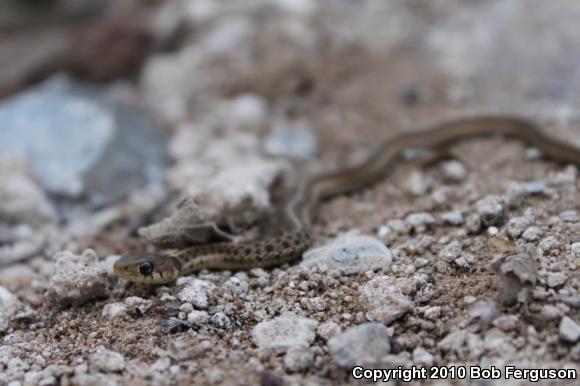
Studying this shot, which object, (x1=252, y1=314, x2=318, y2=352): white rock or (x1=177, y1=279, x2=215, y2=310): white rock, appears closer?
(x1=252, y1=314, x2=318, y2=352): white rock

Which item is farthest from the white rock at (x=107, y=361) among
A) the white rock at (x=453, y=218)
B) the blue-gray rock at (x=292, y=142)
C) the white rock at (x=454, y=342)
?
the blue-gray rock at (x=292, y=142)

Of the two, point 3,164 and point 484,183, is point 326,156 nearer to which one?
point 484,183

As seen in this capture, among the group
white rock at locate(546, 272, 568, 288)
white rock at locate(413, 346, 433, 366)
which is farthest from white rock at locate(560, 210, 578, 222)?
white rock at locate(413, 346, 433, 366)

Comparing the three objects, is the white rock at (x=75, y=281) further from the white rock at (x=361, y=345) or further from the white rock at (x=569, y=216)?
the white rock at (x=569, y=216)

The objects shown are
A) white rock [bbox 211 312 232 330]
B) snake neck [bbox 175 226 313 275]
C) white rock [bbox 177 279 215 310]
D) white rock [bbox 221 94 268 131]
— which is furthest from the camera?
white rock [bbox 221 94 268 131]

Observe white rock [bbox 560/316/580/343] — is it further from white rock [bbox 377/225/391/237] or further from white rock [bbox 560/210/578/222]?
white rock [bbox 377/225/391/237]

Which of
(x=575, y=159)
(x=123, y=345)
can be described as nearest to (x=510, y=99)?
(x=575, y=159)
